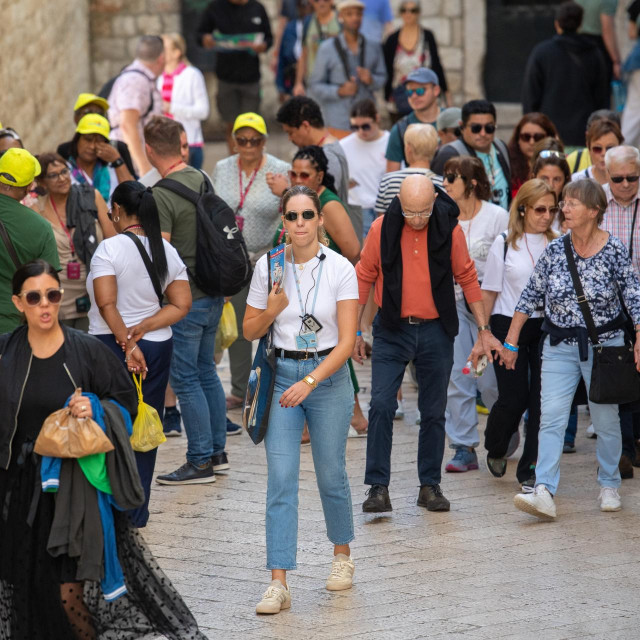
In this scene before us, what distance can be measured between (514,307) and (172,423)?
104 inches

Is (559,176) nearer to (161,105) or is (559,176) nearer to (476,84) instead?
(161,105)

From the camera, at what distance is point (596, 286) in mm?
7230

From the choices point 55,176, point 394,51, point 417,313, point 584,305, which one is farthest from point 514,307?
point 394,51

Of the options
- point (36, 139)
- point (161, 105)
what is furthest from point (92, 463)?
point (36, 139)

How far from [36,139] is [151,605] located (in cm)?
1117

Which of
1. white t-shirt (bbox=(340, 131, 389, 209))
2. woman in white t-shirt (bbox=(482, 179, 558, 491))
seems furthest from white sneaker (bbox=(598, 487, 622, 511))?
white t-shirt (bbox=(340, 131, 389, 209))

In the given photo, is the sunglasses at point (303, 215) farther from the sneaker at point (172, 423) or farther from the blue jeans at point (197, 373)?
the sneaker at point (172, 423)

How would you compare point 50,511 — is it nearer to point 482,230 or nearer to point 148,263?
point 148,263

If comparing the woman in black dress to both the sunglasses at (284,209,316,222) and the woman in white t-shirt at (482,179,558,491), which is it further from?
the woman in white t-shirt at (482,179,558,491)

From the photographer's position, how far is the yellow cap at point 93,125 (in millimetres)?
9156

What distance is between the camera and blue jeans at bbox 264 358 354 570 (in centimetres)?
602

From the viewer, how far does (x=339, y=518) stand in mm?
6238

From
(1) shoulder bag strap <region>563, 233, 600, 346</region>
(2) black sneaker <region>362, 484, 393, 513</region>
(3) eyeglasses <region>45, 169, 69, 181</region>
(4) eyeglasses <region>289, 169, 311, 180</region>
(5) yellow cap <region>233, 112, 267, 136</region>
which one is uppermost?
(5) yellow cap <region>233, 112, 267, 136</region>

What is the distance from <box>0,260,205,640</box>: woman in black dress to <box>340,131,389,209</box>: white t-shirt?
21.1 ft
